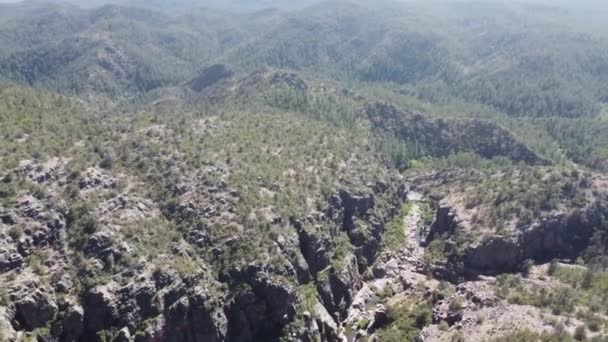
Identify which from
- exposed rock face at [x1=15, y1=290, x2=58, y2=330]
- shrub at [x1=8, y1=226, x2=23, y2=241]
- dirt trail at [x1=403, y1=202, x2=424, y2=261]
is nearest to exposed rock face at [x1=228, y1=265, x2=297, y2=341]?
exposed rock face at [x1=15, y1=290, x2=58, y2=330]

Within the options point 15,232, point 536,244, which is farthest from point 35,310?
point 536,244

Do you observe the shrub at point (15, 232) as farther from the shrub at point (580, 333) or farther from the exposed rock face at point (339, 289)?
the shrub at point (580, 333)

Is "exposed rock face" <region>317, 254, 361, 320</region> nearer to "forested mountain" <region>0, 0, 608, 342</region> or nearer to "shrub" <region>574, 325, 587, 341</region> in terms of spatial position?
"forested mountain" <region>0, 0, 608, 342</region>

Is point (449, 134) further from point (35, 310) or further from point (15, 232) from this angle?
point (35, 310)

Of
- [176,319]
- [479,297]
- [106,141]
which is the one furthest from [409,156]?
[176,319]

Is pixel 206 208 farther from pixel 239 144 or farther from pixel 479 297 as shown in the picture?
pixel 479 297

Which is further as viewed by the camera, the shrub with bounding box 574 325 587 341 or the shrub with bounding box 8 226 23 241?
the shrub with bounding box 8 226 23 241

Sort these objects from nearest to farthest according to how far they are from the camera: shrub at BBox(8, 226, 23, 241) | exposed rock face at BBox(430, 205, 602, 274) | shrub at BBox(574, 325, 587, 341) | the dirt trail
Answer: shrub at BBox(574, 325, 587, 341), shrub at BBox(8, 226, 23, 241), exposed rock face at BBox(430, 205, 602, 274), the dirt trail

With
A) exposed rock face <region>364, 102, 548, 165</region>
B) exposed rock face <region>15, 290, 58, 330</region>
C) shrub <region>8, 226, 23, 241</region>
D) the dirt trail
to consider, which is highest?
shrub <region>8, 226, 23, 241</region>

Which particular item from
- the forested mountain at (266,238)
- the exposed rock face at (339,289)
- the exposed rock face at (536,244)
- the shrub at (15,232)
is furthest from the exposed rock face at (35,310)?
the exposed rock face at (536,244)
